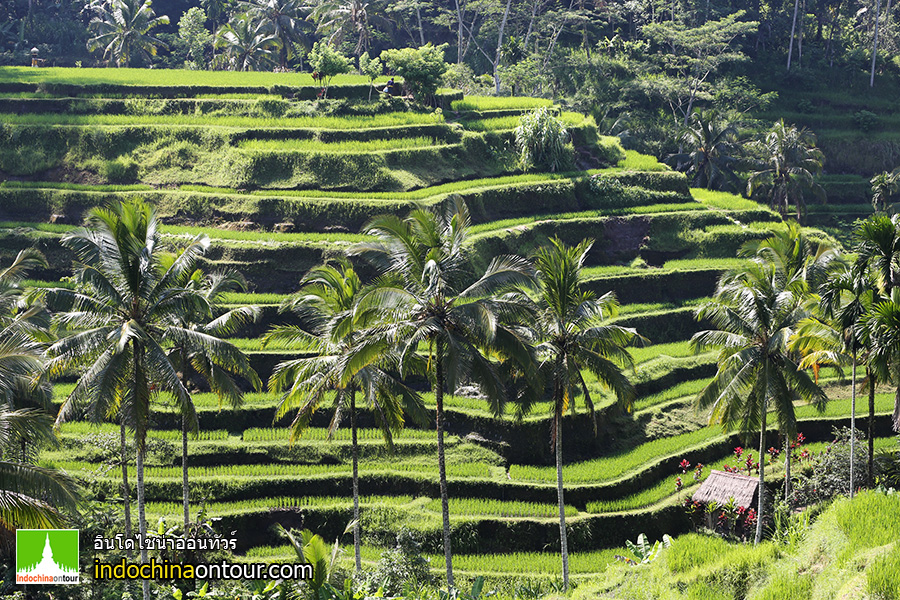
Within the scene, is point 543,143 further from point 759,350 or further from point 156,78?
point 156,78

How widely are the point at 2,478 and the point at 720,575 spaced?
10187 mm

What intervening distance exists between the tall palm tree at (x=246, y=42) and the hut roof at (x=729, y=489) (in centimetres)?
3550

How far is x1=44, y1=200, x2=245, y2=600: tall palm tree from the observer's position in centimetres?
1544

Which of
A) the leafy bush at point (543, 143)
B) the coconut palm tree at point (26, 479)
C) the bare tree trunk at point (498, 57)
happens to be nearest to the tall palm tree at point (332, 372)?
the coconut palm tree at point (26, 479)

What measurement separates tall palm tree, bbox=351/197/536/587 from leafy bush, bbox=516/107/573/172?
19.9 m

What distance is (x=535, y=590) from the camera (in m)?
18.2

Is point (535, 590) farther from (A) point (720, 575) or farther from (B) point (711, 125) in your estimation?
(B) point (711, 125)

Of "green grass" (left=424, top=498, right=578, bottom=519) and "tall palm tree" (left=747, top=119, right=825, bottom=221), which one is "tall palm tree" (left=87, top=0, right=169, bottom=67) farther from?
"green grass" (left=424, top=498, right=578, bottom=519)

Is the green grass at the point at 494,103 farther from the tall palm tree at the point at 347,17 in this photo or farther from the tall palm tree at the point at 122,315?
the tall palm tree at the point at 122,315

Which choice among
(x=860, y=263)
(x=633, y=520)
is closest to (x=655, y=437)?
(x=633, y=520)

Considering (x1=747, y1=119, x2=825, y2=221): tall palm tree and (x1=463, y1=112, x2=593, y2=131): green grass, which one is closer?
(x1=463, y1=112, x2=593, y2=131): green grass

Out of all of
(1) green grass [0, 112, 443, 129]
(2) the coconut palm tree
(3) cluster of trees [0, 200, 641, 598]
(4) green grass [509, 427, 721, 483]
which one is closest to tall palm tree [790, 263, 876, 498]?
(4) green grass [509, 427, 721, 483]

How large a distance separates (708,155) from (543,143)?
36.8 ft

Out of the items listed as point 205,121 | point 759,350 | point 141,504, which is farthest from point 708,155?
point 141,504
